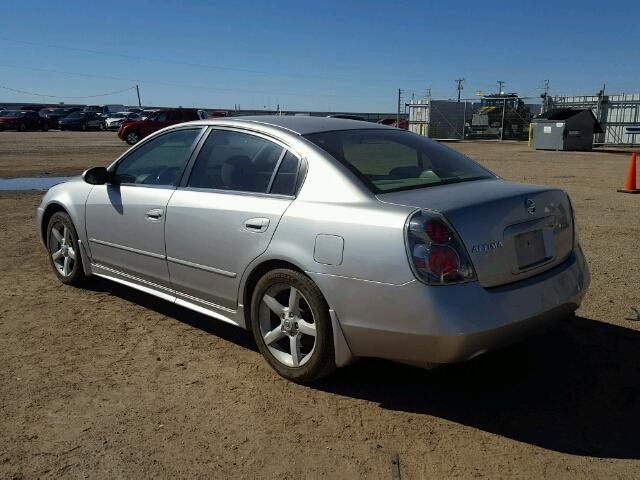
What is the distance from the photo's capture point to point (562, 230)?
366 centimetres

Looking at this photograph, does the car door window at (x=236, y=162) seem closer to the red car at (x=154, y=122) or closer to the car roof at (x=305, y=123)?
the car roof at (x=305, y=123)

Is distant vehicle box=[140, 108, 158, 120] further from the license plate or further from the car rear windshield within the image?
the license plate

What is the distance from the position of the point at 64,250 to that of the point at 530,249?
13.6ft

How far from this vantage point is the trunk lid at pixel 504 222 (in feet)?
10.2

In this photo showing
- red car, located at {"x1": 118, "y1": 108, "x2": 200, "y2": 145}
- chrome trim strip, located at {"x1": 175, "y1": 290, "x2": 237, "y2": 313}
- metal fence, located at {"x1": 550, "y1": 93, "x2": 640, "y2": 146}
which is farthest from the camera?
red car, located at {"x1": 118, "y1": 108, "x2": 200, "y2": 145}

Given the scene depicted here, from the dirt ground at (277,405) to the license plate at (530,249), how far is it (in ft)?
2.61

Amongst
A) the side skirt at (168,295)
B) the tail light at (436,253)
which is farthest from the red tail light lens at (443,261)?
the side skirt at (168,295)

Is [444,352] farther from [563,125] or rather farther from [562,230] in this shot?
[563,125]

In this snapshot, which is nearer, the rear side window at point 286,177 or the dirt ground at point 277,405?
the dirt ground at point 277,405

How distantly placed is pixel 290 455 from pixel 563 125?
26.1 metres

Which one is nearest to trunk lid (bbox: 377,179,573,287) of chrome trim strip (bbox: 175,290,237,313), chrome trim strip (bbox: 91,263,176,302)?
chrome trim strip (bbox: 175,290,237,313)

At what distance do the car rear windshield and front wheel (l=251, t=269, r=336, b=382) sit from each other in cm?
72

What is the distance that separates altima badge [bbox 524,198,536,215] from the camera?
340cm

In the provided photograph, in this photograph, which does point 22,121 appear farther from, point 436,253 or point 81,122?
point 436,253
